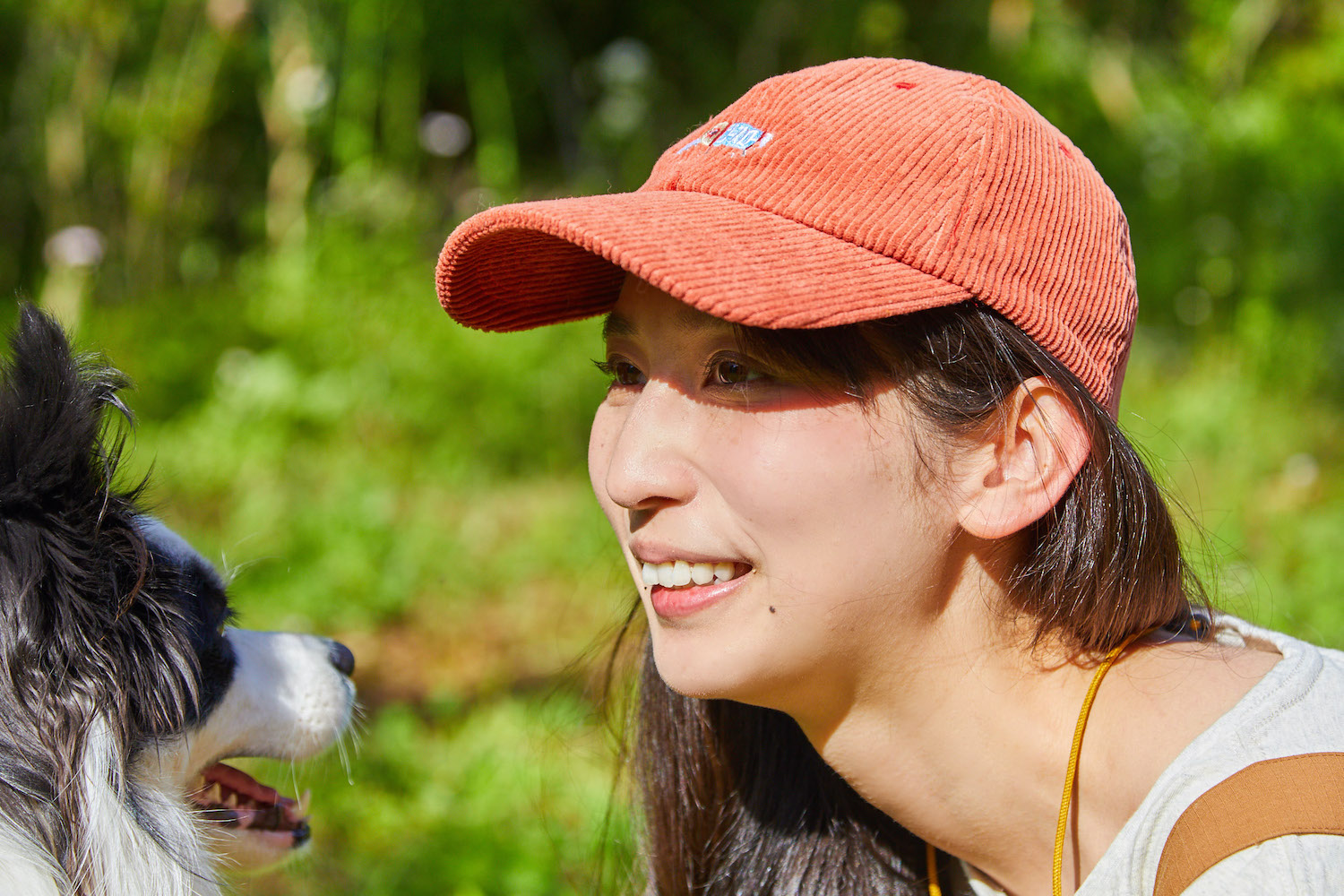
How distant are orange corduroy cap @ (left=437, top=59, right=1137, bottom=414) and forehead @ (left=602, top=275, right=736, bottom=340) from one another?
106 mm

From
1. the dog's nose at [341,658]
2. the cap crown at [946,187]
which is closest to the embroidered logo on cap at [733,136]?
the cap crown at [946,187]

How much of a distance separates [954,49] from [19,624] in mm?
6562

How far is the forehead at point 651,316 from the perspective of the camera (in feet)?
4.32

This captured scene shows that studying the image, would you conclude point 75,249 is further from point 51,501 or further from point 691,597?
point 691,597

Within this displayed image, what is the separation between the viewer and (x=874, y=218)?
4.10ft

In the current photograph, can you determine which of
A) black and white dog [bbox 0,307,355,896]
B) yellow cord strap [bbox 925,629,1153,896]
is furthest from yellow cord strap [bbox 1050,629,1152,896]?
black and white dog [bbox 0,307,355,896]

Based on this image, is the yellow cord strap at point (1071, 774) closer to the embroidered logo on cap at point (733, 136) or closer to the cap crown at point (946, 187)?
the cap crown at point (946, 187)

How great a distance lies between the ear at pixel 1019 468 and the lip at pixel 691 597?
11.8 inches

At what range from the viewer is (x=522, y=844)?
241cm

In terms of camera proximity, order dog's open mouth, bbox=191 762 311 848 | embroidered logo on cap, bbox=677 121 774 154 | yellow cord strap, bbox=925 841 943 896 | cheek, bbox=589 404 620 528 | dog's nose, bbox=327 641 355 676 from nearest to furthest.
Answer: embroidered logo on cap, bbox=677 121 774 154, cheek, bbox=589 404 620 528, yellow cord strap, bbox=925 841 943 896, dog's open mouth, bbox=191 762 311 848, dog's nose, bbox=327 641 355 676

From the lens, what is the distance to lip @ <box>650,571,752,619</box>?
133 centimetres

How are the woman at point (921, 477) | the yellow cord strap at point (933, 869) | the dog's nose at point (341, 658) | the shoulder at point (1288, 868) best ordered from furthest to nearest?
the dog's nose at point (341, 658) < the yellow cord strap at point (933, 869) < the woman at point (921, 477) < the shoulder at point (1288, 868)

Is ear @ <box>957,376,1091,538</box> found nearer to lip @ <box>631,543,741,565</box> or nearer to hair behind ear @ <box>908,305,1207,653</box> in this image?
hair behind ear @ <box>908,305,1207,653</box>

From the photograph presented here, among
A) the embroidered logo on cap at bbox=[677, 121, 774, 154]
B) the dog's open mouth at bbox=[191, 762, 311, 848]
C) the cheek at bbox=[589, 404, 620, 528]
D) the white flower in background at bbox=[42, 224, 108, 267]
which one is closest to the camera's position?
the embroidered logo on cap at bbox=[677, 121, 774, 154]
